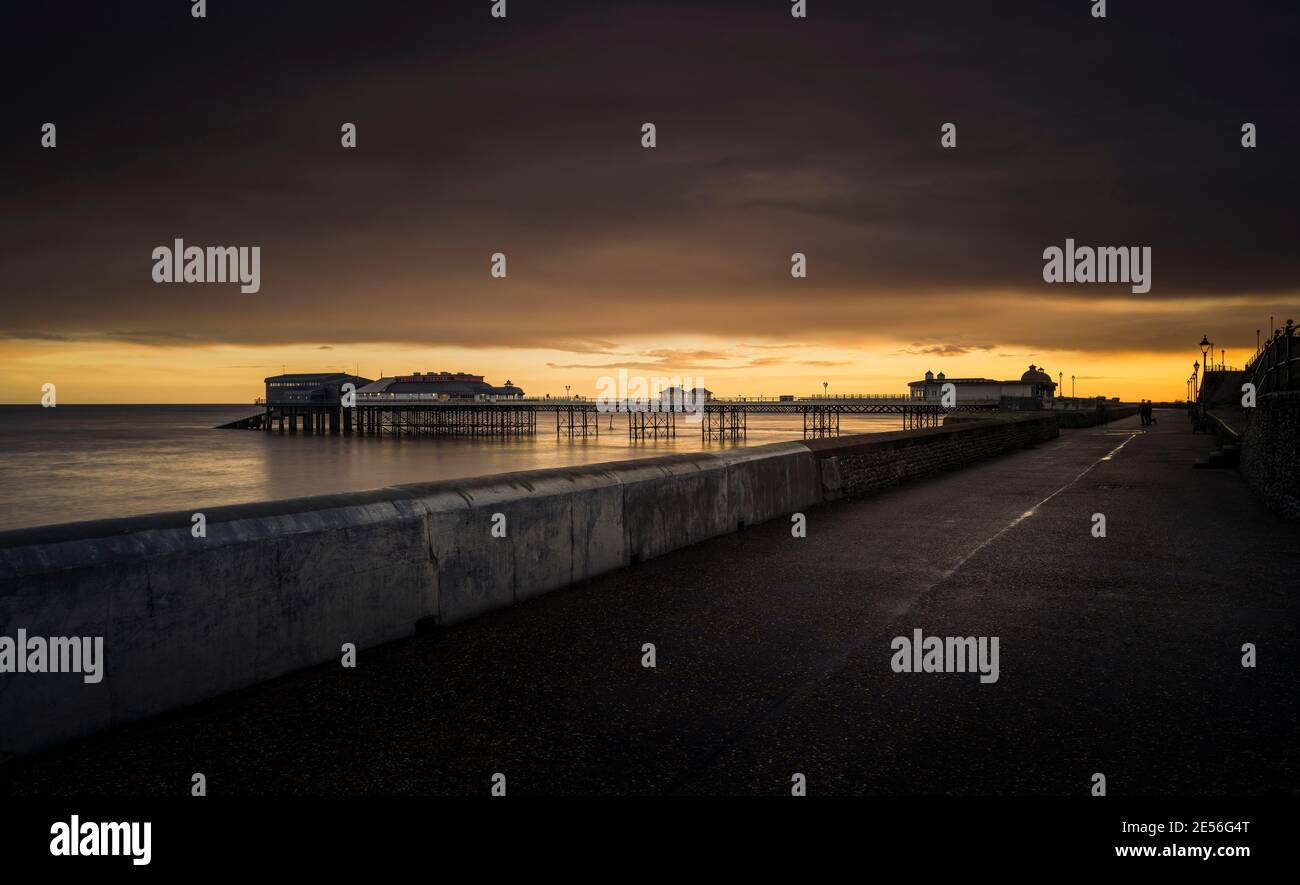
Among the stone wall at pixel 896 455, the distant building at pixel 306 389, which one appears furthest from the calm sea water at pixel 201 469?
the distant building at pixel 306 389

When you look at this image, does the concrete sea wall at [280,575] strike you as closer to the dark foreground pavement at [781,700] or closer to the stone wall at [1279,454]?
the dark foreground pavement at [781,700]

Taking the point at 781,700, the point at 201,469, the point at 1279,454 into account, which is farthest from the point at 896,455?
the point at 201,469

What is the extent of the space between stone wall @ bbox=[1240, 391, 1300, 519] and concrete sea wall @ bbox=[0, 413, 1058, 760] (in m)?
8.25

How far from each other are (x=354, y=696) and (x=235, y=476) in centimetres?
6615

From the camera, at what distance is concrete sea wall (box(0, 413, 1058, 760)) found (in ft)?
11.4

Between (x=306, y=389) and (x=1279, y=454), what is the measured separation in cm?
16897

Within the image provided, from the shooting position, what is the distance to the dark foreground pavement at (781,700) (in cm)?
329

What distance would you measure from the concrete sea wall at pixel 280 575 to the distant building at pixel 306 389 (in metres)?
154

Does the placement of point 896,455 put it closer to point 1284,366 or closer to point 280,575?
point 1284,366

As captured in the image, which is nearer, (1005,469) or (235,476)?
(1005,469)

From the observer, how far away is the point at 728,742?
11.9 ft

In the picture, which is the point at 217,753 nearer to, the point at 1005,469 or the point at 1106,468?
the point at 1005,469

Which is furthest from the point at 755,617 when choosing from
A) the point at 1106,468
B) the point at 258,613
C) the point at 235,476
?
the point at 235,476

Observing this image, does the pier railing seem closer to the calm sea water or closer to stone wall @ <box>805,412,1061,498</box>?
stone wall @ <box>805,412,1061,498</box>
